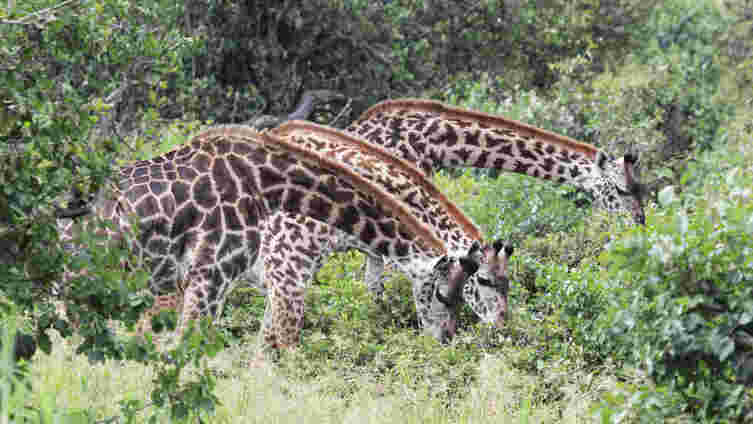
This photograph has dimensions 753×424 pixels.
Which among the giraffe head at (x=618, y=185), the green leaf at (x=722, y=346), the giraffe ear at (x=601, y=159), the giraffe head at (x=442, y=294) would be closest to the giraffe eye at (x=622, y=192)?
the giraffe head at (x=618, y=185)

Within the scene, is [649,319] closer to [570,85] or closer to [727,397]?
[727,397]

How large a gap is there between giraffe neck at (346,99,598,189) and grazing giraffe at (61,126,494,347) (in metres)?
1.83

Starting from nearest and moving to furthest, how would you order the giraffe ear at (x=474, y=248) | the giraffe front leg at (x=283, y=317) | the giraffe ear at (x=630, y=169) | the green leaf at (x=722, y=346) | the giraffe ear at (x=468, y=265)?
1. the green leaf at (x=722, y=346)
2. the giraffe ear at (x=468, y=265)
3. the giraffe ear at (x=474, y=248)
4. the giraffe front leg at (x=283, y=317)
5. the giraffe ear at (x=630, y=169)

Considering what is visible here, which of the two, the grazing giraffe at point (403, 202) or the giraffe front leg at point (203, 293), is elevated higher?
the grazing giraffe at point (403, 202)

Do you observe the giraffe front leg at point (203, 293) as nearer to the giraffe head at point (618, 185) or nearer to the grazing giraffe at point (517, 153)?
the grazing giraffe at point (517, 153)

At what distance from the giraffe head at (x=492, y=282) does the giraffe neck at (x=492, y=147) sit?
2.10 m

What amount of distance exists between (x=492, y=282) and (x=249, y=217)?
6.52 feet

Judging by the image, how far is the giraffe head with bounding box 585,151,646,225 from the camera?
Result: 29.4 feet

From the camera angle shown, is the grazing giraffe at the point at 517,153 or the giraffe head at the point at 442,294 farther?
the grazing giraffe at the point at 517,153

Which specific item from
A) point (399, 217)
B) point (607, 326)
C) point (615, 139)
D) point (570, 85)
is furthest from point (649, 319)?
point (570, 85)

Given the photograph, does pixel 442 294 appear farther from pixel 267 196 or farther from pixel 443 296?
pixel 267 196

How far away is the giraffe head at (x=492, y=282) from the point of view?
23.1 ft

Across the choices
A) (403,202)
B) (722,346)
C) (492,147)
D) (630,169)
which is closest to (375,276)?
(403,202)

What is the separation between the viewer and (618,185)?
29.5 feet
